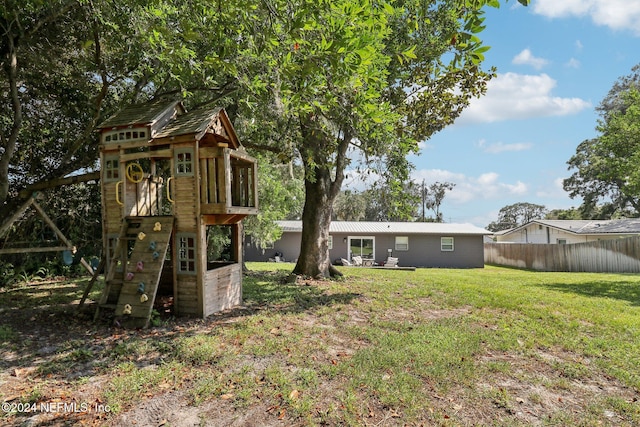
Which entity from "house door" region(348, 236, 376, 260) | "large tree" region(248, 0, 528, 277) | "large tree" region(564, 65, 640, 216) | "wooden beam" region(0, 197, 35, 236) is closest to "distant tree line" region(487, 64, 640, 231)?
"large tree" region(564, 65, 640, 216)

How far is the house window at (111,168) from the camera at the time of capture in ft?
22.4

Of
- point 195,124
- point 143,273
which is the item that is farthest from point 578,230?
point 143,273

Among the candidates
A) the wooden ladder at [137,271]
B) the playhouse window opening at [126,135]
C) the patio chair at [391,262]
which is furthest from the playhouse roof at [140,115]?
the patio chair at [391,262]

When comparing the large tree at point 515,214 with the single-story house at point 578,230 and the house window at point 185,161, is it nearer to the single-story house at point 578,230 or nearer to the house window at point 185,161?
the single-story house at point 578,230

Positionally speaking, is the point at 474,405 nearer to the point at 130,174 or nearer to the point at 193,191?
the point at 193,191

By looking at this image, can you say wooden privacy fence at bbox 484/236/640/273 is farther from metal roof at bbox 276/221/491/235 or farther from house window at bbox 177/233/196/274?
house window at bbox 177/233/196/274

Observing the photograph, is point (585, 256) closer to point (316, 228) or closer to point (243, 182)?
point (316, 228)

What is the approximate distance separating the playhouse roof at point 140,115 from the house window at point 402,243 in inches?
724

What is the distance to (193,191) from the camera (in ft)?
21.1

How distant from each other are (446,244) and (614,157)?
405 inches

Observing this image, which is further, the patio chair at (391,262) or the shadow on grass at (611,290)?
the patio chair at (391,262)

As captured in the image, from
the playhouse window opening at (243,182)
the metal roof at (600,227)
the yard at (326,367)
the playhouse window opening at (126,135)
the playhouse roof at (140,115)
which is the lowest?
the yard at (326,367)

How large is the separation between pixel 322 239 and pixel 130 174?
6.34m

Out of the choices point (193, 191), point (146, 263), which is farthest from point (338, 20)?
point (146, 263)
